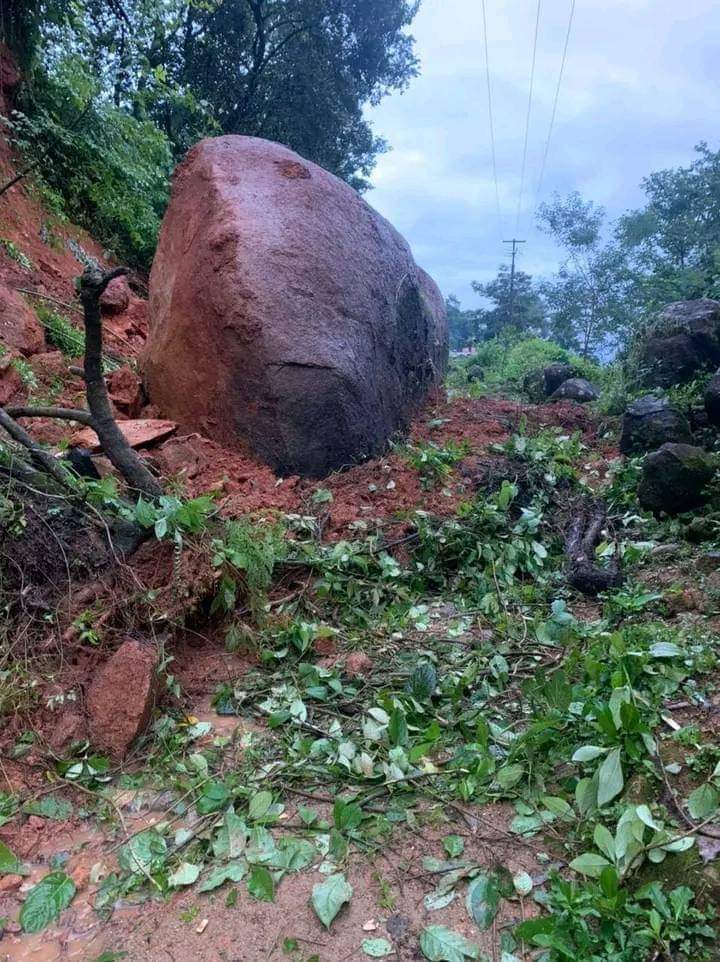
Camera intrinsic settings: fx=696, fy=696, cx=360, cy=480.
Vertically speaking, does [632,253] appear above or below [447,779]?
above

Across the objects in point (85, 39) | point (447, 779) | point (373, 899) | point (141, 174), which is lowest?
point (373, 899)

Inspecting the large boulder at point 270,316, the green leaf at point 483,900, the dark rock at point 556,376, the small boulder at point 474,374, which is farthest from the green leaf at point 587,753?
the small boulder at point 474,374

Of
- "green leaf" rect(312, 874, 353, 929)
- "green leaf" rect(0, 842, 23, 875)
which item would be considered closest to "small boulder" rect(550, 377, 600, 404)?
"green leaf" rect(312, 874, 353, 929)

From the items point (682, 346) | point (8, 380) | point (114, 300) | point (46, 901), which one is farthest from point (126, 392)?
point (682, 346)

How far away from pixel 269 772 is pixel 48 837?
736 millimetres

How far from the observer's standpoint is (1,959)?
1842 mm

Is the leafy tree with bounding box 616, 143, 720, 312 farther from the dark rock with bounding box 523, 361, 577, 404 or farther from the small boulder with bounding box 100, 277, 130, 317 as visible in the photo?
the small boulder with bounding box 100, 277, 130, 317

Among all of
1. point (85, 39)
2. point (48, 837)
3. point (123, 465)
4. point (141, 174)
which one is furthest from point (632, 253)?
point (48, 837)

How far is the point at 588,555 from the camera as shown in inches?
156

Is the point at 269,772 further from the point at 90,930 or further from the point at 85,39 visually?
the point at 85,39

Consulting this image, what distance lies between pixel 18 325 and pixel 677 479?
491 centimetres

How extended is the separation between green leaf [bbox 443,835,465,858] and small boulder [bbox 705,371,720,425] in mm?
4171

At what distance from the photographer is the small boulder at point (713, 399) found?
5.11m

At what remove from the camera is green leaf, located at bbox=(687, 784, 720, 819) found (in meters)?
1.90
